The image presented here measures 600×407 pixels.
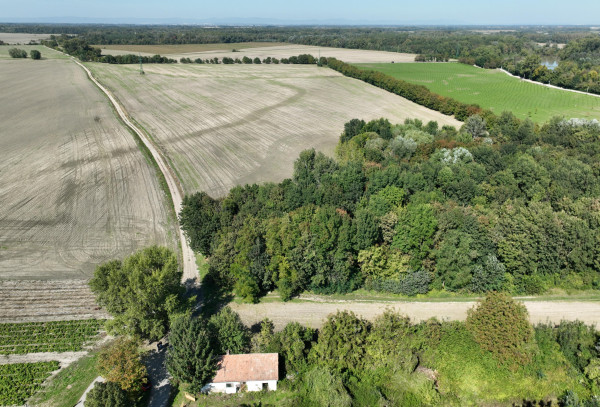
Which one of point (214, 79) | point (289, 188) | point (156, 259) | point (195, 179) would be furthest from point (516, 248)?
point (214, 79)

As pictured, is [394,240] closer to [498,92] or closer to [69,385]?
[69,385]

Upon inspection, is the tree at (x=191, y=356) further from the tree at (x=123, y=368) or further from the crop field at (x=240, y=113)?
the crop field at (x=240, y=113)

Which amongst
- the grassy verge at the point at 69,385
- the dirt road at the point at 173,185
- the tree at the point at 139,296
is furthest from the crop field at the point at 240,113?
the grassy verge at the point at 69,385

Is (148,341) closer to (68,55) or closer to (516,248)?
(516,248)

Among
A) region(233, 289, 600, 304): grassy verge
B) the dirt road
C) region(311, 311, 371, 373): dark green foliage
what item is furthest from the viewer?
the dirt road

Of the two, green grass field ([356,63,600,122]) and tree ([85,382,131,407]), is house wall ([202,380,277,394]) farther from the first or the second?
green grass field ([356,63,600,122])

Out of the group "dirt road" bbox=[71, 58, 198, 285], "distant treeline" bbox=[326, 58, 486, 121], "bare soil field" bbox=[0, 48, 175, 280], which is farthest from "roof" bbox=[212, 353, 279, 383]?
"distant treeline" bbox=[326, 58, 486, 121]
